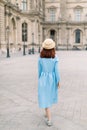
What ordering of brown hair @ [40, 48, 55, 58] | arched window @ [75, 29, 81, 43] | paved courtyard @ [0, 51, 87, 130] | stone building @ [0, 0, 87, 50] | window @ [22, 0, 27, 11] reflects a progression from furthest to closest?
1. arched window @ [75, 29, 81, 43]
2. stone building @ [0, 0, 87, 50]
3. window @ [22, 0, 27, 11]
4. paved courtyard @ [0, 51, 87, 130]
5. brown hair @ [40, 48, 55, 58]

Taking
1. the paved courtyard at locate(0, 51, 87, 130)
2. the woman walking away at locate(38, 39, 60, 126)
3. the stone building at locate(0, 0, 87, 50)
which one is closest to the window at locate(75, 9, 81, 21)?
the stone building at locate(0, 0, 87, 50)

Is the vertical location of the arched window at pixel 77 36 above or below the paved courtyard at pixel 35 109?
above

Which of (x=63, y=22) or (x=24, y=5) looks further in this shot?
(x=63, y=22)

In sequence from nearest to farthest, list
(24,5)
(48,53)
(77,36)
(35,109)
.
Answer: (48,53) → (35,109) → (24,5) → (77,36)

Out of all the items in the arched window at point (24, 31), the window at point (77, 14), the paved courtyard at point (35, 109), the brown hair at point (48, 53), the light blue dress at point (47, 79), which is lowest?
the paved courtyard at point (35, 109)

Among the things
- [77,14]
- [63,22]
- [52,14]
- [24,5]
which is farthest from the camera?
[52,14]

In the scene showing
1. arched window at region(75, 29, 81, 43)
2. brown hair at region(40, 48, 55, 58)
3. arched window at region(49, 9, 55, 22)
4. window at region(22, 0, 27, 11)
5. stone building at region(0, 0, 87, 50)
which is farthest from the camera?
arched window at region(49, 9, 55, 22)

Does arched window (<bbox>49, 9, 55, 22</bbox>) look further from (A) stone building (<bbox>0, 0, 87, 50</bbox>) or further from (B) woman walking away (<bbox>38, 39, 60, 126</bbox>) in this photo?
(B) woman walking away (<bbox>38, 39, 60, 126</bbox>)

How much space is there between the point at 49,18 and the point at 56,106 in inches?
2904

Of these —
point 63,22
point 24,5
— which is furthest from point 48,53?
point 63,22

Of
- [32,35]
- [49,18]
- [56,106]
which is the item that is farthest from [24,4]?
[56,106]

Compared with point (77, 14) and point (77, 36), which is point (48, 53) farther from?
point (77, 14)

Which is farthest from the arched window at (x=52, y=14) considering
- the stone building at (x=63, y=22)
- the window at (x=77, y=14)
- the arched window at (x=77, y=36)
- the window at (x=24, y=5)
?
the window at (x=24, y=5)

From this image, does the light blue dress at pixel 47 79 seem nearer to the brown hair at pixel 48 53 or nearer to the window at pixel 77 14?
the brown hair at pixel 48 53
